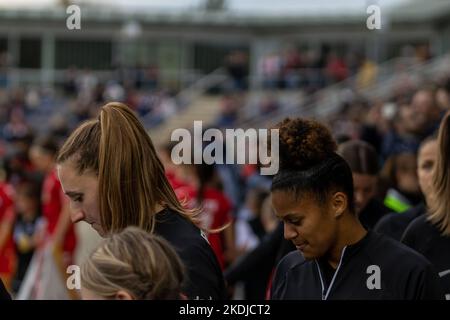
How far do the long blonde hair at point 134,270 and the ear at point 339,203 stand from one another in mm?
806

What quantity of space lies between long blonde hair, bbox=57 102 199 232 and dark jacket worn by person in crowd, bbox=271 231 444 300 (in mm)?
408

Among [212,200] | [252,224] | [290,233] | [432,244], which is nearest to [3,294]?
[290,233]

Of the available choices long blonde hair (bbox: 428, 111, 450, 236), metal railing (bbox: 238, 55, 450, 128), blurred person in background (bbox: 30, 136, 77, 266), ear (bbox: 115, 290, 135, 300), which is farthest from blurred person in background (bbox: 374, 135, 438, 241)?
metal railing (bbox: 238, 55, 450, 128)

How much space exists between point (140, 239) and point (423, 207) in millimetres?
2139

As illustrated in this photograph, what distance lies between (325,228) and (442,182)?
817 mm

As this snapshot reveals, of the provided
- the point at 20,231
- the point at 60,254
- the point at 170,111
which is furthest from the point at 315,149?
the point at 170,111

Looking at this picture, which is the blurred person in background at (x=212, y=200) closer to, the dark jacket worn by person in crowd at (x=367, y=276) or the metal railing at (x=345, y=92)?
the dark jacket worn by person in crowd at (x=367, y=276)

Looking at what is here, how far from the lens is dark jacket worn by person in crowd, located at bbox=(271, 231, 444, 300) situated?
2.82 m

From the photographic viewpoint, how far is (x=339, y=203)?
3.05 meters

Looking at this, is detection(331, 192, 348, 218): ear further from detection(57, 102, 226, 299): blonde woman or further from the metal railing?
the metal railing

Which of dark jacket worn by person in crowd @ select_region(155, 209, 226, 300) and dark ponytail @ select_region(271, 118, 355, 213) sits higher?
dark ponytail @ select_region(271, 118, 355, 213)

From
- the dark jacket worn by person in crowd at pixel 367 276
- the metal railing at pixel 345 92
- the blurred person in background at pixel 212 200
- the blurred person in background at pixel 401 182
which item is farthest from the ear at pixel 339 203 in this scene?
the metal railing at pixel 345 92

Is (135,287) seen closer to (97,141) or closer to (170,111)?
(97,141)

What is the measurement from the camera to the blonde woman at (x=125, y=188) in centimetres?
295
